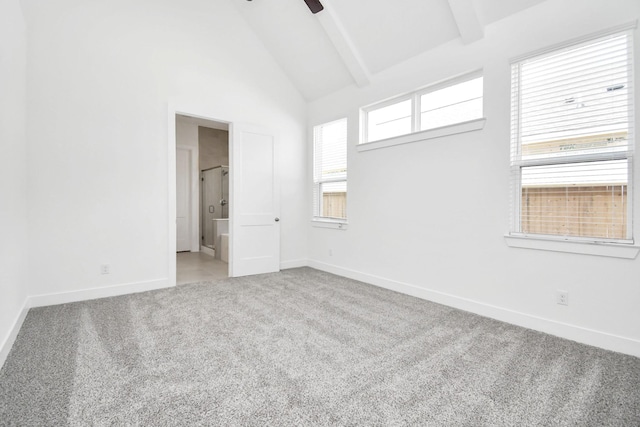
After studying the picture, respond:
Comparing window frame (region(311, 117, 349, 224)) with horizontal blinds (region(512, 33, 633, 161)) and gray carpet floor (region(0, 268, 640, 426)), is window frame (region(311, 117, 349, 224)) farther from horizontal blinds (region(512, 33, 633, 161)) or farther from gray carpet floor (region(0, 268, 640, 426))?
horizontal blinds (region(512, 33, 633, 161))

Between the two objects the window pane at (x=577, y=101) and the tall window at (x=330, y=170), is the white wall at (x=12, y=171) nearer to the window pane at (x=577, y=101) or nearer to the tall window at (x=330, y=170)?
the tall window at (x=330, y=170)

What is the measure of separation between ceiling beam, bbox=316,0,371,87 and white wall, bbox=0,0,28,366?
287cm

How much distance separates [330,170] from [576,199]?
3.07 meters

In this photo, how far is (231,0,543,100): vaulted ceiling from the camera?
290cm

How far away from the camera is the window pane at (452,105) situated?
10.0 ft

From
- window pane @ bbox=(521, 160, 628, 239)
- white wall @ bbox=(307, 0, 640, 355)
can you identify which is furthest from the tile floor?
window pane @ bbox=(521, 160, 628, 239)

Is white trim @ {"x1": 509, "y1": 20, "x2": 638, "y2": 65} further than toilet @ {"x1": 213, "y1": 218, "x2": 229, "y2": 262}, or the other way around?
toilet @ {"x1": 213, "y1": 218, "x2": 229, "y2": 262}

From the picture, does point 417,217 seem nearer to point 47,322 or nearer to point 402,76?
point 402,76

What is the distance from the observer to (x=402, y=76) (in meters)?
3.64

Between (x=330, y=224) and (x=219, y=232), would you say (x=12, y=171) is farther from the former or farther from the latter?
(x=219, y=232)

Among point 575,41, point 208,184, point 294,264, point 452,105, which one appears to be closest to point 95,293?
point 294,264

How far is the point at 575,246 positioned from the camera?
2377 millimetres

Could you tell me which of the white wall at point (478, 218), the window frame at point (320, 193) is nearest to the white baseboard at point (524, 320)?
the white wall at point (478, 218)

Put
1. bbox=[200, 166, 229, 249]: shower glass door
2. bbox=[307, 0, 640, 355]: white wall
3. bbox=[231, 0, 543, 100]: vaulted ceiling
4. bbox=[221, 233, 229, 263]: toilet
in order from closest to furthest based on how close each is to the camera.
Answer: bbox=[307, 0, 640, 355]: white wall
bbox=[231, 0, 543, 100]: vaulted ceiling
bbox=[221, 233, 229, 263]: toilet
bbox=[200, 166, 229, 249]: shower glass door
